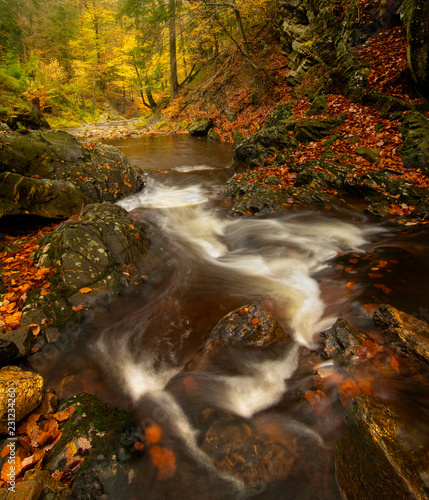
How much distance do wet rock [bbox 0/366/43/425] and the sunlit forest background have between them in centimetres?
1415

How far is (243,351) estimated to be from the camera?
10.9ft

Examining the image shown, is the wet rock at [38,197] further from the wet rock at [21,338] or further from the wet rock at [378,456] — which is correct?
the wet rock at [378,456]

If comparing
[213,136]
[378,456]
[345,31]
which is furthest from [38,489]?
[213,136]

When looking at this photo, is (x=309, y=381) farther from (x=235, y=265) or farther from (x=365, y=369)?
(x=235, y=265)

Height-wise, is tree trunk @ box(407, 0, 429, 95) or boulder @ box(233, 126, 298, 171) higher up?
tree trunk @ box(407, 0, 429, 95)

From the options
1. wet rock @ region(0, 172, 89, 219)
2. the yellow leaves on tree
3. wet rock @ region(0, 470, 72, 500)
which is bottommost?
the yellow leaves on tree

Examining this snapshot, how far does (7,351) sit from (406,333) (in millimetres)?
4501

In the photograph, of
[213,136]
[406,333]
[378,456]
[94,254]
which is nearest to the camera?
[378,456]

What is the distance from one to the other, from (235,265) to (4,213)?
4.80m

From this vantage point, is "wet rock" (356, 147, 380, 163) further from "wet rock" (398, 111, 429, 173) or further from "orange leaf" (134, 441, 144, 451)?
"orange leaf" (134, 441, 144, 451)

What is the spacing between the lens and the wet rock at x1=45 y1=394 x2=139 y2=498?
212 cm

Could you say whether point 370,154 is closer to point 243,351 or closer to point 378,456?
point 243,351

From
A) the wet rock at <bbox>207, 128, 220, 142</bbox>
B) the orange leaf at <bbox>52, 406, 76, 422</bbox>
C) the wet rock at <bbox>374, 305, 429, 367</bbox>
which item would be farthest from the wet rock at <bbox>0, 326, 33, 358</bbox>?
the wet rock at <bbox>207, 128, 220, 142</bbox>

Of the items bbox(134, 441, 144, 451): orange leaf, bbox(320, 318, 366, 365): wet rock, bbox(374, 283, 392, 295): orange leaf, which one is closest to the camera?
bbox(134, 441, 144, 451): orange leaf
